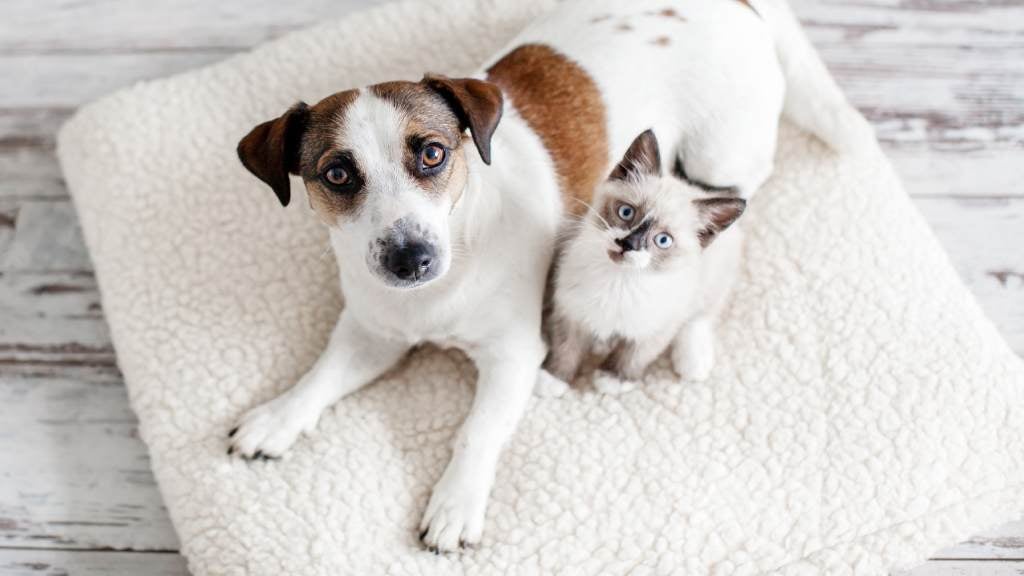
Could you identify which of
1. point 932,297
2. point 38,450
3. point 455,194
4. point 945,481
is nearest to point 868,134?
point 932,297

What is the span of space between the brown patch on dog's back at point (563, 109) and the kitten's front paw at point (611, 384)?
458 mm

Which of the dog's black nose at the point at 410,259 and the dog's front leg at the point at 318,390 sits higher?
the dog's black nose at the point at 410,259

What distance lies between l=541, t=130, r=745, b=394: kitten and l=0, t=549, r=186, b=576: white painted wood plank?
3.79 ft

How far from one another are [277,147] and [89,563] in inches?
52.4

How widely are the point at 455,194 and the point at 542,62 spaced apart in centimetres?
55

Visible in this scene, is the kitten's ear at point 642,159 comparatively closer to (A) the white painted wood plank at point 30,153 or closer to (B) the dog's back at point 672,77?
(B) the dog's back at point 672,77

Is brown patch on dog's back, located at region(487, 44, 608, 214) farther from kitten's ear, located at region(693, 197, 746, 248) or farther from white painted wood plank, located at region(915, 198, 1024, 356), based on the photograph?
white painted wood plank, located at region(915, 198, 1024, 356)

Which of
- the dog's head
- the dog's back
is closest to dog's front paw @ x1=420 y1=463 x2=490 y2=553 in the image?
the dog's head

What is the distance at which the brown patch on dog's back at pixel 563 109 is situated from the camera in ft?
7.75

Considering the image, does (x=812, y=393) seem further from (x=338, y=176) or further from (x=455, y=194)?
(x=338, y=176)

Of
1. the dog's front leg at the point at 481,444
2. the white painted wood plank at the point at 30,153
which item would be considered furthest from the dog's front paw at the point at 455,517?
the white painted wood plank at the point at 30,153

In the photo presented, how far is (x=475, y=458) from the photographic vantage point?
89.4 inches

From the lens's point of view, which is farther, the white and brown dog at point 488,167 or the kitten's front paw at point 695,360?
the kitten's front paw at point 695,360

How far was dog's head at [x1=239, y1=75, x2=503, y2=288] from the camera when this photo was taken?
1932 millimetres
